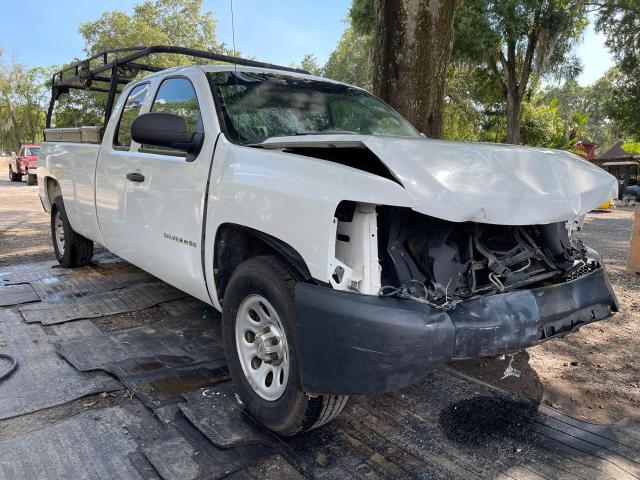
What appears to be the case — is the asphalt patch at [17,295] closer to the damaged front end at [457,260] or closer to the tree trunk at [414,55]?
the damaged front end at [457,260]

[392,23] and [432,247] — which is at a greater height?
[392,23]

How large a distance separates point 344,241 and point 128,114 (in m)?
2.97

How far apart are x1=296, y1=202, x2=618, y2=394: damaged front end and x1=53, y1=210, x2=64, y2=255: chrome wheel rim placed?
5.13 metres

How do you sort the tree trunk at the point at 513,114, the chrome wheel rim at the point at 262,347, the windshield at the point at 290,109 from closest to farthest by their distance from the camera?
the chrome wheel rim at the point at 262,347 → the windshield at the point at 290,109 → the tree trunk at the point at 513,114

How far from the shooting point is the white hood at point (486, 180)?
84.4 inches

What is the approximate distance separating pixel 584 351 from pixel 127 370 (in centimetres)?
348

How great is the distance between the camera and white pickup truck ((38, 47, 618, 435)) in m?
2.15

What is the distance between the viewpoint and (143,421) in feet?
9.27

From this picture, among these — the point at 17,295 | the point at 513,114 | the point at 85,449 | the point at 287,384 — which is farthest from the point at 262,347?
the point at 513,114

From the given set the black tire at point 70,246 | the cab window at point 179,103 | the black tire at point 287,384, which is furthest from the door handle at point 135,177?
the black tire at point 70,246

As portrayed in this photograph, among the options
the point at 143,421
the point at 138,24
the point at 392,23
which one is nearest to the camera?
the point at 143,421

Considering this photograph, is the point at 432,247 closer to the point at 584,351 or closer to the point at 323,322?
the point at 323,322

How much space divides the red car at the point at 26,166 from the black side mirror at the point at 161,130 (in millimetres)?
24095

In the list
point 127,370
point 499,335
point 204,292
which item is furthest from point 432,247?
point 127,370
